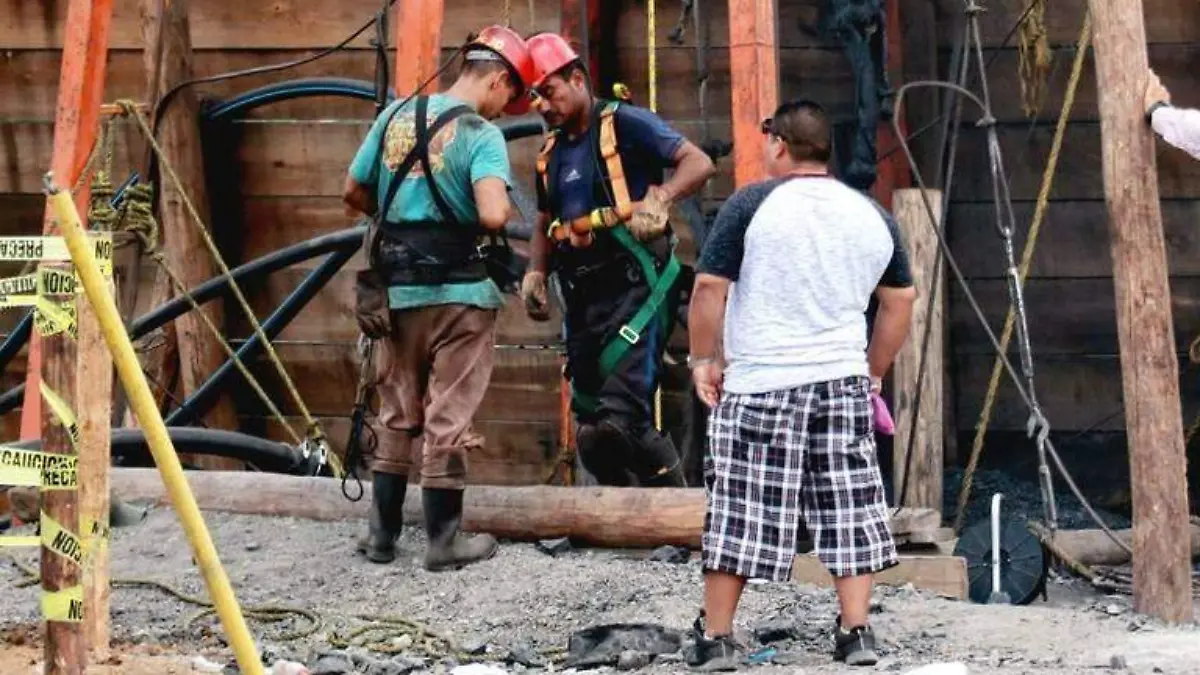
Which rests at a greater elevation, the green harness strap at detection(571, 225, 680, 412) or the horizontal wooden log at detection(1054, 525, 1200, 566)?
the green harness strap at detection(571, 225, 680, 412)

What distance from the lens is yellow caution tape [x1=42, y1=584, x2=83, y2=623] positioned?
247 inches

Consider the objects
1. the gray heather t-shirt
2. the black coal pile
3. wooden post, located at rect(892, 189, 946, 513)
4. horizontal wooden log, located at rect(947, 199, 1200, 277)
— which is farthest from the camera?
horizontal wooden log, located at rect(947, 199, 1200, 277)

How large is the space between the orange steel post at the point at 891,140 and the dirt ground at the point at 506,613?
2.37 meters

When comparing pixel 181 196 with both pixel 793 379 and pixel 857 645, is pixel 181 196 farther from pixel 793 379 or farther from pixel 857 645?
pixel 857 645

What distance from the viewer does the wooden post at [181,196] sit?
36.5 feet

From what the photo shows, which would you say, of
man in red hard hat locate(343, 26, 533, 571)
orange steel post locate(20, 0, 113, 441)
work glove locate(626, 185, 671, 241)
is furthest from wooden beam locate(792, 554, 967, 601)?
orange steel post locate(20, 0, 113, 441)

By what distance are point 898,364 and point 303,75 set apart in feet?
11.8

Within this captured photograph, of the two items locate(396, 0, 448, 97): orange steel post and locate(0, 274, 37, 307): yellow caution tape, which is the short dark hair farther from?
locate(396, 0, 448, 97): orange steel post

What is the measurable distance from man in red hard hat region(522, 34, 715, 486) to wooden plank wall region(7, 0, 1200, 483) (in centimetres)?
180

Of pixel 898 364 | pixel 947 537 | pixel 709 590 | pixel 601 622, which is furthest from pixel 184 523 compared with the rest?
pixel 898 364

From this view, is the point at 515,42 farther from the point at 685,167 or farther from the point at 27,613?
the point at 27,613

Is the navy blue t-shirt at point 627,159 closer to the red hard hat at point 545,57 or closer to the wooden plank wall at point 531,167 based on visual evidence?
the red hard hat at point 545,57

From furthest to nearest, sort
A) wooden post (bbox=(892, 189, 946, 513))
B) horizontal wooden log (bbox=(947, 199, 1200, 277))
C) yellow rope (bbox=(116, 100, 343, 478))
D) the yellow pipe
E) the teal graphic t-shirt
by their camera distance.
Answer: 1. horizontal wooden log (bbox=(947, 199, 1200, 277))
2. yellow rope (bbox=(116, 100, 343, 478))
3. wooden post (bbox=(892, 189, 946, 513))
4. the teal graphic t-shirt
5. the yellow pipe

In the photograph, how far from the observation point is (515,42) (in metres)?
8.38
